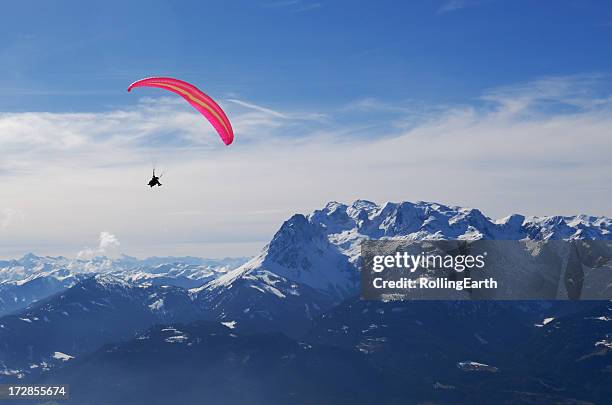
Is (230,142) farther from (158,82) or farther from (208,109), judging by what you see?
(158,82)

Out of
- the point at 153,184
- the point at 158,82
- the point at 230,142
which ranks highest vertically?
the point at 158,82

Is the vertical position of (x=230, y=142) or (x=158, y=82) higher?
(x=158, y=82)

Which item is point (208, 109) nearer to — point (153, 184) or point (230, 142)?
point (230, 142)

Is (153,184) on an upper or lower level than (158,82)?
lower

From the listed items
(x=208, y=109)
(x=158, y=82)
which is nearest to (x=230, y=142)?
(x=208, y=109)

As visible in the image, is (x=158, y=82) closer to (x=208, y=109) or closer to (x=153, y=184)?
(x=208, y=109)

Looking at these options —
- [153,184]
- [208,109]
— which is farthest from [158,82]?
[153,184]
